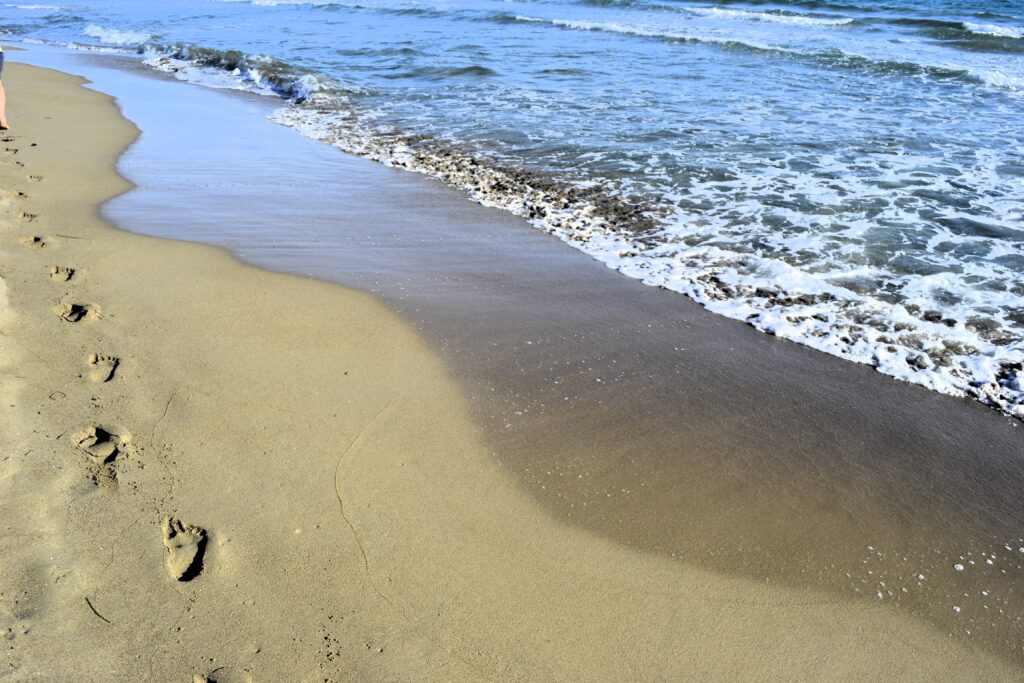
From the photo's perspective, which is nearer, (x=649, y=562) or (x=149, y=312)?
(x=649, y=562)

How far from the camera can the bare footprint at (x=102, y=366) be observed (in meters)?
3.61

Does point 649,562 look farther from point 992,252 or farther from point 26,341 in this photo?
point 992,252

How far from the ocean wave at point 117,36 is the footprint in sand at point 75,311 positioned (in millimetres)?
18119

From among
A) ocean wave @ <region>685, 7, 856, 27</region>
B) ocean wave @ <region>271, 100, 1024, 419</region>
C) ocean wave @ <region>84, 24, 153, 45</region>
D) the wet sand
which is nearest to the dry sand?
the wet sand

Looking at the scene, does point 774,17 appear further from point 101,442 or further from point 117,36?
point 101,442

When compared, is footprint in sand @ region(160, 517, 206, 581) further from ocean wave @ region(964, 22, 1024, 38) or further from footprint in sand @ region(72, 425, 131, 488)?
ocean wave @ region(964, 22, 1024, 38)

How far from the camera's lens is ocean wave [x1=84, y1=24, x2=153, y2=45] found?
65.2ft

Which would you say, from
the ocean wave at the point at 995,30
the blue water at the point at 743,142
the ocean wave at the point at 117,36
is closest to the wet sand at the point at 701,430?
the blue water at the point at 743,142

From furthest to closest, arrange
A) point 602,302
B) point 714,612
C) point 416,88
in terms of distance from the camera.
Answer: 1. point 416,88
2. point 602,302
3. point 714,612

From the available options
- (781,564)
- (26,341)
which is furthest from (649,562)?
(26,341)

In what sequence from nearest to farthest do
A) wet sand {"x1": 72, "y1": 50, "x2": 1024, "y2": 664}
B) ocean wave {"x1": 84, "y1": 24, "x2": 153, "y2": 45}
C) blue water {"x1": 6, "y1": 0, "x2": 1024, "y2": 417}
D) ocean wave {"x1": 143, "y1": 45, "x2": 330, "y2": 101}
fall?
wet sand {"x1": 72, "y1": 50, "x2": 1024, "y2": 664} → blue water {"x1": 6, "y1": 0, "x2": 1024, "y2": 417} → ocean wave {"x1": 143, "y1": 45, "x2": 330, "y2": 101} → ocean wave {"x1": 84, "y1": 24, "x2": 153, "y2": 45}

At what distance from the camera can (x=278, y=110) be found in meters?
11.7

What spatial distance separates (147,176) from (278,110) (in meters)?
4.71

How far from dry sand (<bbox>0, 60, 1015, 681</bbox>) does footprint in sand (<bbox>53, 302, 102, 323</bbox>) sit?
2 centimetres
